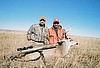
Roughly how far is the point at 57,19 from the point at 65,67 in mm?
2447

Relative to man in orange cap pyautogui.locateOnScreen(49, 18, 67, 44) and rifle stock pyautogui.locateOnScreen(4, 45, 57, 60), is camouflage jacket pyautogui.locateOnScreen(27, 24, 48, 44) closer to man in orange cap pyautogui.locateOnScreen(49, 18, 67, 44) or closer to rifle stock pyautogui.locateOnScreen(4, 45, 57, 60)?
man in orange cap pyautogui.locateOnScreen(49, 18, 67, 44)

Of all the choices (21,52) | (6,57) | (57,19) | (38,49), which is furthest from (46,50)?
(57,19)

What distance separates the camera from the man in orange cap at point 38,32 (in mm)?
6336

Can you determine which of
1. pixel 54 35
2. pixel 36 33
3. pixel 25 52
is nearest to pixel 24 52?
pixel 25 52

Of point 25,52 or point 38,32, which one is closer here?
point 25,52

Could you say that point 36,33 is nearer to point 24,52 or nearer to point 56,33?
point 56,33

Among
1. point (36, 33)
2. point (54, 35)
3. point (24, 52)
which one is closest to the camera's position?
point (24, 52)

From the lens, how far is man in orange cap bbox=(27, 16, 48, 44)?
6336mm

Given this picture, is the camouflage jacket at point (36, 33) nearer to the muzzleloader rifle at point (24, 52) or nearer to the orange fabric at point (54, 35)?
the orange fabric at point (54, 35)

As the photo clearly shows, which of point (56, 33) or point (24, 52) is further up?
point (56, 33)

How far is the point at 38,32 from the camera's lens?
252 inches

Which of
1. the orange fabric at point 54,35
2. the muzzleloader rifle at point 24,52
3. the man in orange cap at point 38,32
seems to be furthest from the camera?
the orange fabric at point 54,35

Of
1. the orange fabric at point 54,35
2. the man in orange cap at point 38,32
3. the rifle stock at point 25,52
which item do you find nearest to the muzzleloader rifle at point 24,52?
the rifle stock at point 25,52

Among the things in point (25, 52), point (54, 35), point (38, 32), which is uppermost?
point (38, 32)
